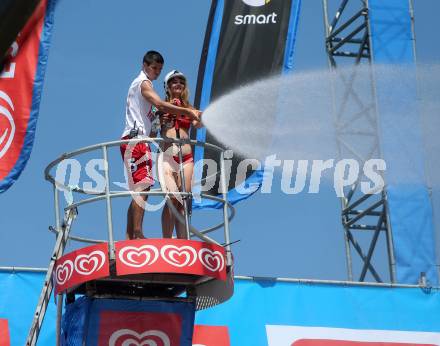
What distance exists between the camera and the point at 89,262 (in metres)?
5.79

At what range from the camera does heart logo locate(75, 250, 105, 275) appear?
18.8 ft

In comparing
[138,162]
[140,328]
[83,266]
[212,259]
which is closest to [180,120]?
[138,162]

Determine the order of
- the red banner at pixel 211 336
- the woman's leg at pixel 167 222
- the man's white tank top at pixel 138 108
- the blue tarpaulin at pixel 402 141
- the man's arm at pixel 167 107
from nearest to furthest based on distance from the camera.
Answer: the man's arm at pixel 167 107, the woman's leg at pixel 167 222, the man's white tank top at pixel 138 108, the red banner at pixel 211 336, the blue tarpaulin at pixel 402 141

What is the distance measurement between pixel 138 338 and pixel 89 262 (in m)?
0.75

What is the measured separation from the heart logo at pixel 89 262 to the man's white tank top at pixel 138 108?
1291 mm

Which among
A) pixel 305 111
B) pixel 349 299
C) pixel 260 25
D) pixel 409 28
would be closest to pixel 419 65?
pixel 409 28

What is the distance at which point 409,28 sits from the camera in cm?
1224

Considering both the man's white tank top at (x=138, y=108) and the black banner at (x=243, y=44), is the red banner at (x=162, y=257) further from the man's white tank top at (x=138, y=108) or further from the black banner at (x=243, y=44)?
the black banner at (x=243, y=44)

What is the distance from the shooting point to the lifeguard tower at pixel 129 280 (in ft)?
18.7

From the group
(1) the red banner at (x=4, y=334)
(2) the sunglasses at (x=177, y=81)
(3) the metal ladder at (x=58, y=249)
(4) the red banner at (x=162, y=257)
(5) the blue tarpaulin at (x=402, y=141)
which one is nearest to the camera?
(4) the red banner at (x=162, y=257)

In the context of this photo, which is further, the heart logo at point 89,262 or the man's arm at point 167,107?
the man's arm at point 167,107

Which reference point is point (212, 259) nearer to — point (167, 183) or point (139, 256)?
point (139, 256)

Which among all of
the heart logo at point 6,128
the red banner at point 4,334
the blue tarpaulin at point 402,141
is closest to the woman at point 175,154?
the red banner at point 4,334

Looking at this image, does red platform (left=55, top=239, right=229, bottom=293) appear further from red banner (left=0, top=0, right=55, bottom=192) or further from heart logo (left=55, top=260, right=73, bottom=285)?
red banner (left=0, top=0, right=55, bottom=192)
